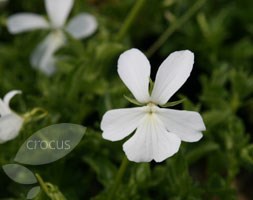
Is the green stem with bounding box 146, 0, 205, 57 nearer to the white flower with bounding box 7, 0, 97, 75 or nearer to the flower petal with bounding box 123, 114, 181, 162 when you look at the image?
the white flower with bounding box 7, 0, 97, 75

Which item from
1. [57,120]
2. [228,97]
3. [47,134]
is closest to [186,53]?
[47,134]

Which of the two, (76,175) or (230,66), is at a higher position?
(76,175)

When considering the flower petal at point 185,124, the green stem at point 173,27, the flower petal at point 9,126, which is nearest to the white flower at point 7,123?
the flower petal at point 9,126

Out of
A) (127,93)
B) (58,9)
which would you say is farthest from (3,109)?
(58,9)

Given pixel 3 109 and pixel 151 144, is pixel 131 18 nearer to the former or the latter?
pixel 3 109

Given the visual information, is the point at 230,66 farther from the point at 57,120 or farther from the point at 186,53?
the point at 186,53

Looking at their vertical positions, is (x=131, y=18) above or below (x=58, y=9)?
below
